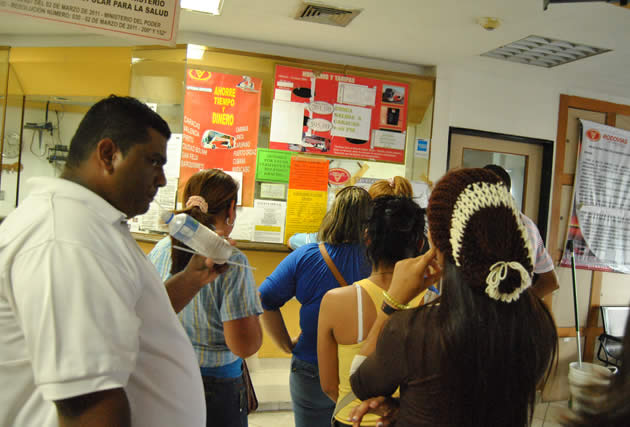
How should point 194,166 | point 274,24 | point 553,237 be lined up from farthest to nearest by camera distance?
point 553,237 < point 194,166 < point 274,24

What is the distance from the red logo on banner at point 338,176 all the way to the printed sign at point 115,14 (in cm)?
227

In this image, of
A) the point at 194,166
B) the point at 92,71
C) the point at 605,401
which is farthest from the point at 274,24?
the point at 605,401

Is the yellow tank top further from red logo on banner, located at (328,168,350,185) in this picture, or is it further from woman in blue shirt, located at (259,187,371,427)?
red logo on banner, located at (328,168,350,185)

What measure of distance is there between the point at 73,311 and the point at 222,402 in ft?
3.28

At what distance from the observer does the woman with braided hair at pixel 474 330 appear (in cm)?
91

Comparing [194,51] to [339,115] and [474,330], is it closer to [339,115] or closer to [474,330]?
[339,115]

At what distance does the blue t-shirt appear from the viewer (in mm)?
1803

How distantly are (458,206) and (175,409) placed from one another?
760 millimetres

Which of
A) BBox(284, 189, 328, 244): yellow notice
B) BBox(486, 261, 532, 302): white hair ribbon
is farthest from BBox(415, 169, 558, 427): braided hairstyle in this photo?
BBox(284, 189, 328, 244): yellow notice

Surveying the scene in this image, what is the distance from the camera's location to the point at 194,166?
140 inches

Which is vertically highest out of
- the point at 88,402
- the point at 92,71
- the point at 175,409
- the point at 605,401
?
the point at 92,71

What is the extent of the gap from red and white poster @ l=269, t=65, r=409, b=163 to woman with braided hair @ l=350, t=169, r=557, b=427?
2840mm

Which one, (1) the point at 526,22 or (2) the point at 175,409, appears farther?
(1) the point at 526,22

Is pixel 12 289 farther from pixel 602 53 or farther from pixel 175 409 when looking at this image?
pixel 602 53
